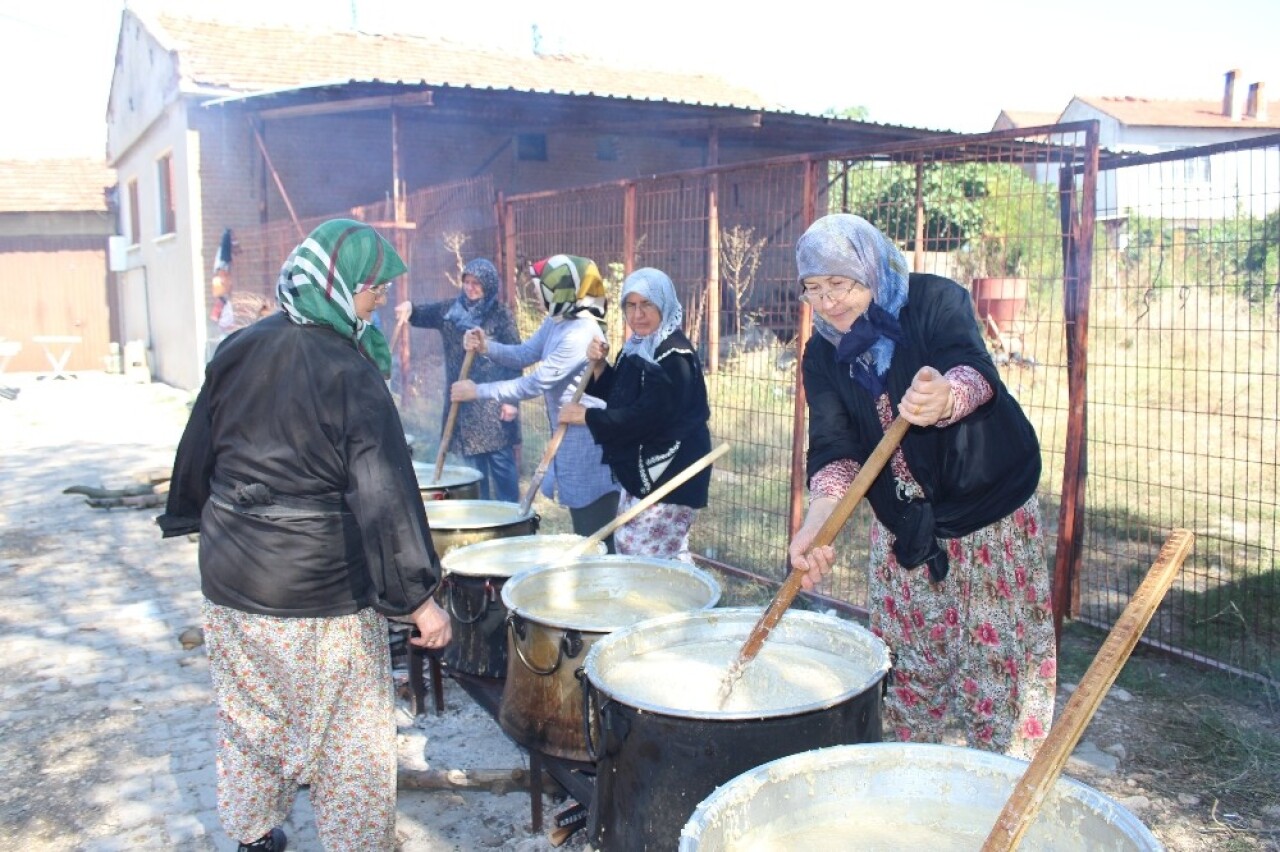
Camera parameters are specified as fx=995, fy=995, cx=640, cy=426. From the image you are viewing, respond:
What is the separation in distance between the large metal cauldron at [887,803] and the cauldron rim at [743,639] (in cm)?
20

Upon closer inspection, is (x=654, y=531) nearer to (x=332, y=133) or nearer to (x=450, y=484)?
(x=450, y=484)

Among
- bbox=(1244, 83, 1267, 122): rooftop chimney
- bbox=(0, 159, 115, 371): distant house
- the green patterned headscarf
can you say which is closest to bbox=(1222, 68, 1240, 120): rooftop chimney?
bbox=(1244, 83, 1267, 122): rooftop chimney

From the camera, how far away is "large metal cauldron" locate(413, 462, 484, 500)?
14.6ft

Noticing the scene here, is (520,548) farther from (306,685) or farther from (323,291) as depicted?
Result: (323,291)

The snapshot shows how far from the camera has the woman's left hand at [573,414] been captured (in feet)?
13.2

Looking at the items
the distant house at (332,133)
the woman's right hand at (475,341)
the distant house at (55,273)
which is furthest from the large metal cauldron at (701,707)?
the distant house at (55,273)

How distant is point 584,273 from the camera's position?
4.64 metres

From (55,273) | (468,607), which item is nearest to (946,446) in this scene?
(468,607)

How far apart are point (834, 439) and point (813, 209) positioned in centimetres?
243

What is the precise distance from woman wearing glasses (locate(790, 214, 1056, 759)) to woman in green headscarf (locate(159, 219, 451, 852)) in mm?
1029

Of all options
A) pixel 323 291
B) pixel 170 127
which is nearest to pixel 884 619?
pixel 323 291

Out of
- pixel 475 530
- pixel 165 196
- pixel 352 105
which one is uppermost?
pixel 352 105

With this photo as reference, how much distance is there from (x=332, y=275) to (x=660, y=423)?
1678 millimetres

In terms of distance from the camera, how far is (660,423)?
12.6 feet
